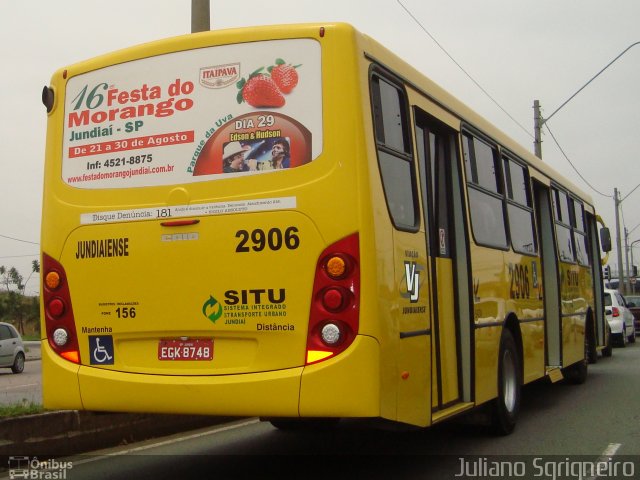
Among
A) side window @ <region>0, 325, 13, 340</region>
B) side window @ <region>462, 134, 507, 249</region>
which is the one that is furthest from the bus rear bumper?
side window @ <region>0, 325, 13, 340</region>

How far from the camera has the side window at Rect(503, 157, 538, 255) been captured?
997cm

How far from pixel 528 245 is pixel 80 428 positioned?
5326mm

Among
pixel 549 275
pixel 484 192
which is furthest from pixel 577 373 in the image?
pixel 484 192

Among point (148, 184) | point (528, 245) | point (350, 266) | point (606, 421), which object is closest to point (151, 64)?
point (148, 184)

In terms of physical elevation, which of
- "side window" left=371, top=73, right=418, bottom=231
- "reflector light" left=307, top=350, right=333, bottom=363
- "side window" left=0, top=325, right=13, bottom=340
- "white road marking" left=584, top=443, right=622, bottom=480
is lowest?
"white road marking" left=584, top=443, right=622, bottom=480

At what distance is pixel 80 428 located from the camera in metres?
8.30

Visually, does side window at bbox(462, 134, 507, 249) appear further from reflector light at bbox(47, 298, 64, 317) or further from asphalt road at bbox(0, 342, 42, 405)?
asphalt road at bbox(0, 342, 42, 405)

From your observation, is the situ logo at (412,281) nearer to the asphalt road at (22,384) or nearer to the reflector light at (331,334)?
the reflector light at (331,334)

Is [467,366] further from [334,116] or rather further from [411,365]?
[334,116]

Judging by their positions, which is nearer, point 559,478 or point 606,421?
point 559,478

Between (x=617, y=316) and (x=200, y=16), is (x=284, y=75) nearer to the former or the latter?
(x=200, y=16)

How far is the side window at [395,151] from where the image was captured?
641cm

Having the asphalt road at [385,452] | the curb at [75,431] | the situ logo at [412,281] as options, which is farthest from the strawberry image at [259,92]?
the asphalt road at [385,452]

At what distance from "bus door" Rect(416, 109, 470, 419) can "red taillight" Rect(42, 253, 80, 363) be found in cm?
268
